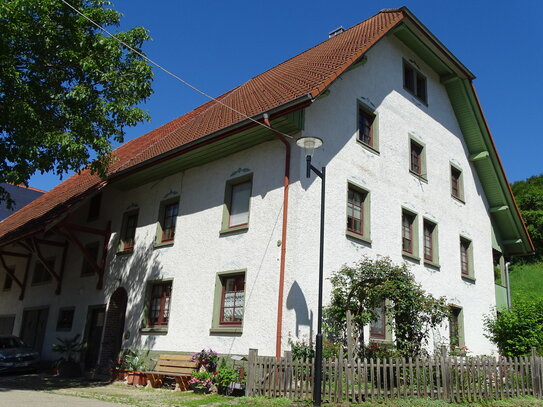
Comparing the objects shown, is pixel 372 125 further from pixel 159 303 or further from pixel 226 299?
pixel 159 303

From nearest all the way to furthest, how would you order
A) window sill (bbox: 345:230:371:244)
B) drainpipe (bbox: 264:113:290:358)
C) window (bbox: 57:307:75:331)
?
1. drainpipe (bbox: 264:113:290:358)
2. window sill (bbox: 345:230:371:244)
3. window (bbox: 57:307:75:331)

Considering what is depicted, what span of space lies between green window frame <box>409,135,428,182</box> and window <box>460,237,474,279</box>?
3467 millimetres

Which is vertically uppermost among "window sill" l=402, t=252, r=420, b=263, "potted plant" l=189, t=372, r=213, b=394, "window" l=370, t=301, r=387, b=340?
"window sill" l=402, t=252, r=420, b=263

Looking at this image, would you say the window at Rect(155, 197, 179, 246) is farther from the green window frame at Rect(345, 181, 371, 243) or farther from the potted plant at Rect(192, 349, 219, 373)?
the green window frame at Rect(345, 181, 371, 243)

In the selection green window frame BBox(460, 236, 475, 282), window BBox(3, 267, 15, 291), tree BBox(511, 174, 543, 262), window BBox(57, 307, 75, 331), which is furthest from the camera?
tree BBox(511, 174, 543, 262)

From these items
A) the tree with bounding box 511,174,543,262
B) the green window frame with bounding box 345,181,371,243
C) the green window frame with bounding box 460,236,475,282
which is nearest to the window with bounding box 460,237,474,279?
the green window frame with bounding box 460,236,475,282

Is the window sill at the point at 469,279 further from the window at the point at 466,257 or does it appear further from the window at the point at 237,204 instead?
the window at the point at 237,204

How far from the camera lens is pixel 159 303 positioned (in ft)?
53.4

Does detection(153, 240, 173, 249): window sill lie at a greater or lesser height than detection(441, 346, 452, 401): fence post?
greater

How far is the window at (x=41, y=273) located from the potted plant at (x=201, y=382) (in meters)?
11.3

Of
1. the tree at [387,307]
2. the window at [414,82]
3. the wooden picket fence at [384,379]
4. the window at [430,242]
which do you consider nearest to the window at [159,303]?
the wooden picket fence at [384,379]

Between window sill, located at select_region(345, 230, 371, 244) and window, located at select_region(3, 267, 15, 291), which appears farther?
window, located at select_region(3, 267, 15, 291)

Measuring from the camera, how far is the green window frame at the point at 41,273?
22061 mm

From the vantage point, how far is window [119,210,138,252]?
18.3 m
